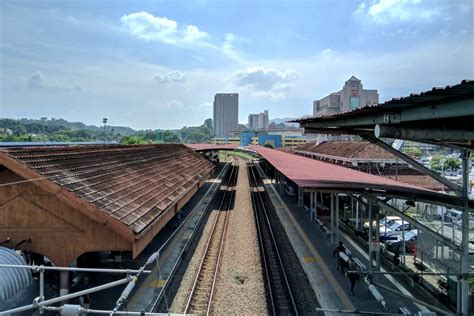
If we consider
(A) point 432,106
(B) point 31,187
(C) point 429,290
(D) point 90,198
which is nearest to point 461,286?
(C) point 429,290

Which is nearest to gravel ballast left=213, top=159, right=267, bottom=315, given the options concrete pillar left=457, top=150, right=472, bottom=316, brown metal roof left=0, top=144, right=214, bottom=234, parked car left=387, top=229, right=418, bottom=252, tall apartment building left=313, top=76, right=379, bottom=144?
brown metal roof left=0, top=144, right=214, bottom=234

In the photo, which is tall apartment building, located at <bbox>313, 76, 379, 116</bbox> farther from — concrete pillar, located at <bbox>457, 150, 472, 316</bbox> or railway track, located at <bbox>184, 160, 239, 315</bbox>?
concrete pillar, located at <bbox>457, 150, 472, 316</bbox>

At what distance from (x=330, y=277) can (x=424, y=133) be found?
19.7ft

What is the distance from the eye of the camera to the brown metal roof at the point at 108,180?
9.07 m

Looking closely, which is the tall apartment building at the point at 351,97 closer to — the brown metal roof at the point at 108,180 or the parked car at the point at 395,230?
the parked car at the point at 395,230

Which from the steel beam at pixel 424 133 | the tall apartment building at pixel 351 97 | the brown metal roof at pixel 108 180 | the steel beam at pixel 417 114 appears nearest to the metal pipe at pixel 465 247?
the steel beam at pixel 424 133

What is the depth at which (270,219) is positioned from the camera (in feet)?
70.6

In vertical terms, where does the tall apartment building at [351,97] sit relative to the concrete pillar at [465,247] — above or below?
above

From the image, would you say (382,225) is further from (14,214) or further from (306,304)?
(14,214)

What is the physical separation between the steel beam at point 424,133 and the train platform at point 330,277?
168 inches

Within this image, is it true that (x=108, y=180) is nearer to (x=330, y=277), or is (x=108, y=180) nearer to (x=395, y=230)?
(x=330, y=277)

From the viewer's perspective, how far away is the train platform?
1038 cm

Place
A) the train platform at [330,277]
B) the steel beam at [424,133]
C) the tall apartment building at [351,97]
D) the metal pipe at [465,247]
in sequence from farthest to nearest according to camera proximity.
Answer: the tall apartment building at [351,97] < the train platform at [330,277] < the metal pipe at [465,247] < the steel beam at [424,133]

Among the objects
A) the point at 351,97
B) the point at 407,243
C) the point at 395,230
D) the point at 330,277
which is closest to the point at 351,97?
the point at 351,97
